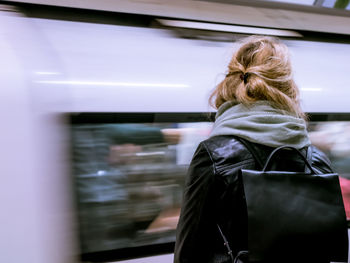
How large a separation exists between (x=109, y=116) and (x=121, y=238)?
0.66 meters

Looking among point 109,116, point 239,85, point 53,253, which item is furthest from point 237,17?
point 53,253

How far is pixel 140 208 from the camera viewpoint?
1837mm

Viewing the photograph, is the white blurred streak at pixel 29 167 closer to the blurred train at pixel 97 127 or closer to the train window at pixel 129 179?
the blurred train at pixel 97 127

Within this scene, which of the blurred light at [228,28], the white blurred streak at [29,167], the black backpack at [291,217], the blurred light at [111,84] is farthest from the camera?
the blurred light at [228,28]

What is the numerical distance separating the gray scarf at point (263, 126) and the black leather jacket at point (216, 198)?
Result: 0.03 meters

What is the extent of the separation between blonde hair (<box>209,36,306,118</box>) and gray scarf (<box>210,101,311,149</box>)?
0.03 metres

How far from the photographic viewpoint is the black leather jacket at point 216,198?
0.97 m

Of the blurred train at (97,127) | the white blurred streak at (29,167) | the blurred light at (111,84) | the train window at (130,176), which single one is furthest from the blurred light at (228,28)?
the white blurred streak at (29,167)

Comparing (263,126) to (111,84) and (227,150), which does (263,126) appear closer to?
(227,150)

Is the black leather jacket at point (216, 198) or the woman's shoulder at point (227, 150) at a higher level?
the woman's shoulder at point (227, 150)

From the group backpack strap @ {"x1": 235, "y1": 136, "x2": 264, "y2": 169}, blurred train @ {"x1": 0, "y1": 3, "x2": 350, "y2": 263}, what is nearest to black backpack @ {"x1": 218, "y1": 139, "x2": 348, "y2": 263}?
backpack strap @ {"x1": 235, "y1": 136, "x2": 264, "y2": 169}

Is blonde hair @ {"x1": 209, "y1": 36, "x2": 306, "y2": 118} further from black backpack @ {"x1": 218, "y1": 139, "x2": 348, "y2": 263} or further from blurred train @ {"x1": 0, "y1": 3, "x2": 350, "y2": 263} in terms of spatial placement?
blurred train @ {"x1": 0, "y1": 3, "x2": 350, "y2": 263}

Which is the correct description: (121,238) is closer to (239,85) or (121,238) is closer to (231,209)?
(231,209)

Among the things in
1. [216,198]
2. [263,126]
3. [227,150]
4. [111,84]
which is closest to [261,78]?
[263,126]
